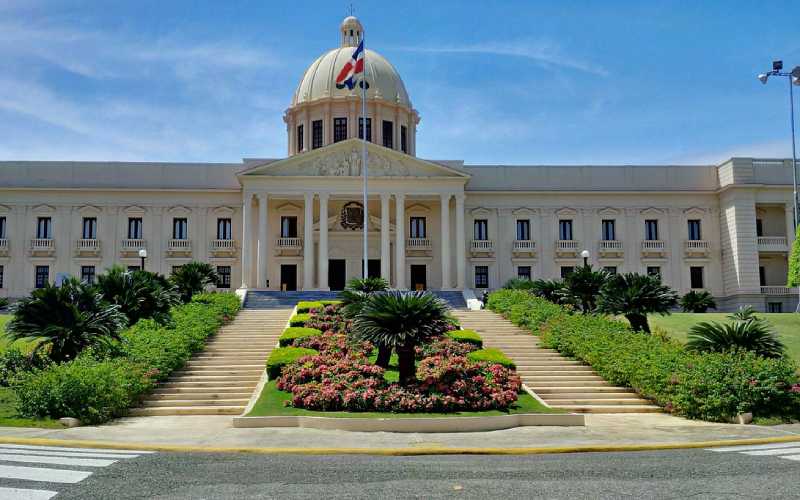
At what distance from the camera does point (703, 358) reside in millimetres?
22359

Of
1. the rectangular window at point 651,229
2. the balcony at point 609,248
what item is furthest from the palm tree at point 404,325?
the rectangular window at point 651,229

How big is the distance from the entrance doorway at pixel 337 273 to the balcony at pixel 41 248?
58.2 feet

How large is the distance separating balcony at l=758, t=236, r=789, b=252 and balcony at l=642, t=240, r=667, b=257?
6105 mm

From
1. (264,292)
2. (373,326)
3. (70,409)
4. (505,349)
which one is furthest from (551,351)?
(264,292)

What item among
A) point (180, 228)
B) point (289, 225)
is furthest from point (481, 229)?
point (180, 228)

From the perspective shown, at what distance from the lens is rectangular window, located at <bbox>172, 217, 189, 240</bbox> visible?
54.4m

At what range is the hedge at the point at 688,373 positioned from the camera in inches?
806

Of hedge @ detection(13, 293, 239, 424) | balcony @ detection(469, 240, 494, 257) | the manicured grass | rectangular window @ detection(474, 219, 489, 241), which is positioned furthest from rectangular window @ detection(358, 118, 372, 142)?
the manicured grass

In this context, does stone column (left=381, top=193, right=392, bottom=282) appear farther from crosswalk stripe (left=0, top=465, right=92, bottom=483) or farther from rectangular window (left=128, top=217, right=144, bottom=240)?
crosswalk stripe (left=0, top=465, right=92, bottom=483)

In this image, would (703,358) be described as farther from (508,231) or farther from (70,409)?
(508,231)

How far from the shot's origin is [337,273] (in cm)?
5494

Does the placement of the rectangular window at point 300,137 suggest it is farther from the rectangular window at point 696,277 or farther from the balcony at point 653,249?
the rectangular window at point 696,277

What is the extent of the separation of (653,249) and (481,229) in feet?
38.1

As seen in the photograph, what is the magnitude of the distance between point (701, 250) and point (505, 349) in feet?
103
